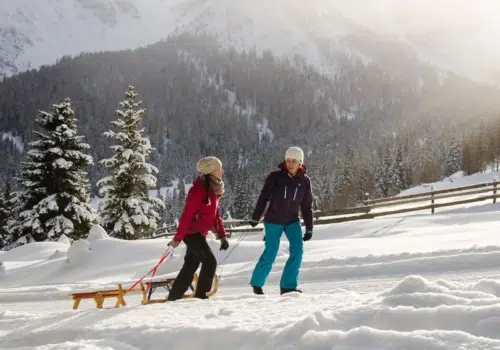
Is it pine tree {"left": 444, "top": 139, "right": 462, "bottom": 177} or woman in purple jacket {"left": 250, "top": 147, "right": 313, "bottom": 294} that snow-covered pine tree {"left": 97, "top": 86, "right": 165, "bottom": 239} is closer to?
woman in purple jacket {"left": 250, "top": 147, "right": 313, "bottom": 294}

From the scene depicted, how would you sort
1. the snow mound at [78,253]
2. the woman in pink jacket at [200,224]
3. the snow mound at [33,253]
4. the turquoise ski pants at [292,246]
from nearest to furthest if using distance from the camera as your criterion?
the woman in pink jacket at [200,224], the turquoise ski pants at [292,246], the snow mound at [78,253], the snow mound at [33,253]

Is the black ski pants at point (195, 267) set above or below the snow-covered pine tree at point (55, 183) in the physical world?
below

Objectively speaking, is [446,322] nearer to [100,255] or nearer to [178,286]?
[178,286]

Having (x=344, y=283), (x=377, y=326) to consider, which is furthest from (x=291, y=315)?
(x=344, y=283)

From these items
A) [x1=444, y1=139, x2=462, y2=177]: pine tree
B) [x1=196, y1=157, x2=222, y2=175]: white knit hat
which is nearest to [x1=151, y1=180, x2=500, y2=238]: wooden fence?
[x1=196, y1=157, x2=222, y2=175]: white knit hat

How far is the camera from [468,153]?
8200 centimetres

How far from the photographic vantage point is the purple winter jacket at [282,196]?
20.2 ft

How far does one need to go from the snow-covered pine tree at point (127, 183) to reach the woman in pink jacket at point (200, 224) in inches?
632

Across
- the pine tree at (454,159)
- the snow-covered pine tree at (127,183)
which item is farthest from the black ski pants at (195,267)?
the pine tree at (454,159)

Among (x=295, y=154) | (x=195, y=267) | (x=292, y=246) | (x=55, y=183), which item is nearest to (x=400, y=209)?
(x=292, y=246)

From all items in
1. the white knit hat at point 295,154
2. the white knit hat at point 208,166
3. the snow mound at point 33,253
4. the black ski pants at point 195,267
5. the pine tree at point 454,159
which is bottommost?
the snow mound at point 33,253

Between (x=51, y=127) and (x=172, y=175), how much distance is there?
466 ft

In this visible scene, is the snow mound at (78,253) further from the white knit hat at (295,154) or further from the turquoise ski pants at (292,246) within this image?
the white knit hat at (295,154)

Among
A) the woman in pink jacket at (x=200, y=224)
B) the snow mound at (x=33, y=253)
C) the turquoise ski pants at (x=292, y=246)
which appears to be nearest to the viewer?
the woman in pink jacket at (x=200, y=224)
